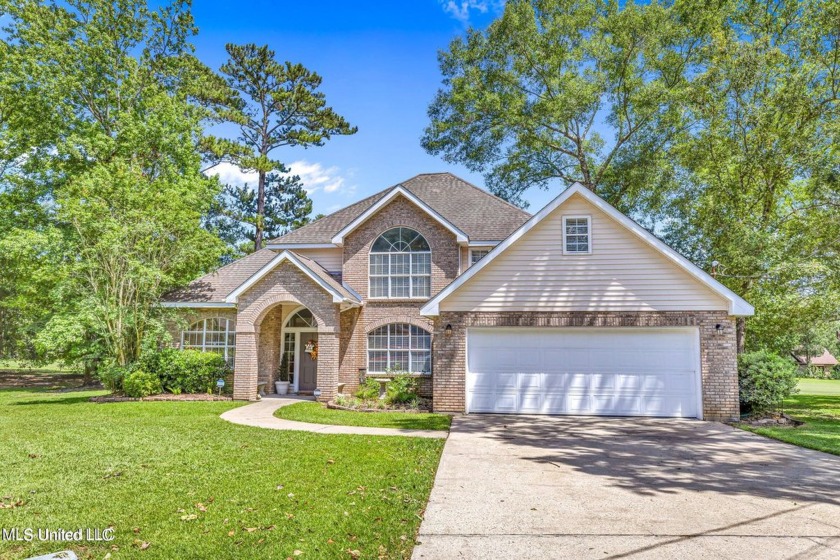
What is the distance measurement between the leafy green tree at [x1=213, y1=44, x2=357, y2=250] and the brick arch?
54.9ft

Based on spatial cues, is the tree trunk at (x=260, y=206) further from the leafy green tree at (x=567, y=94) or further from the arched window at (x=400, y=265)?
the arched window at (x=400, y=265)

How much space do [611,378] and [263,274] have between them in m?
10.3

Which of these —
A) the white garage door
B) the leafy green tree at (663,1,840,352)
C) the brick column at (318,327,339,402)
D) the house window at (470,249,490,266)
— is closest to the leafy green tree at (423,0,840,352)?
the leafy green tree at (663,1,840,352)

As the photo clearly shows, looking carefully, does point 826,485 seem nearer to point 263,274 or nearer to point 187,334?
point 263,274

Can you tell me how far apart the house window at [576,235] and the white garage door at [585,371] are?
2.04 m

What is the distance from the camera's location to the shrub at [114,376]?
1555 cm

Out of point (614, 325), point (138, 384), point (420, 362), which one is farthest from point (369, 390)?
point (614, 325)

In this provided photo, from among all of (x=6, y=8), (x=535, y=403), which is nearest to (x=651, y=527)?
(x=535, y=403)

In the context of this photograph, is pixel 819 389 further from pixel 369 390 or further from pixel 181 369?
pixel 181 369

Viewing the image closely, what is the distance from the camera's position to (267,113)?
31.0m

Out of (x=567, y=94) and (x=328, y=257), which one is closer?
(x=328, y=257)

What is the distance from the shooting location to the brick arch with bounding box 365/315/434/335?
15.8 m

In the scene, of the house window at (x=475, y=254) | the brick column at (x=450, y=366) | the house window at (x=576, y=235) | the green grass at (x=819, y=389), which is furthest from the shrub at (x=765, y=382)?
the green grass at (x=819, y=389)

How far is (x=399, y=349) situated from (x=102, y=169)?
12370 millimetres
